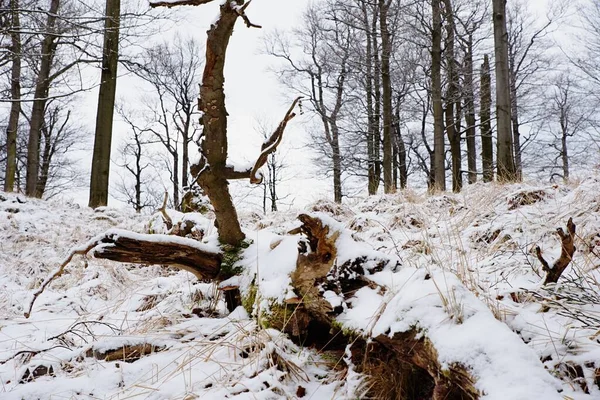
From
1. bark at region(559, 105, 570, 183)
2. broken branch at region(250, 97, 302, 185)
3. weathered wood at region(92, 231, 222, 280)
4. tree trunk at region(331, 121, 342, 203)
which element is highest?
A: bark at region(559, 105, 570, 183)

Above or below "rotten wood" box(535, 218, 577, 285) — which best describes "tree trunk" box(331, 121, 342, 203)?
above

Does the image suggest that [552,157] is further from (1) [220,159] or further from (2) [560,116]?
(1) [220,159]

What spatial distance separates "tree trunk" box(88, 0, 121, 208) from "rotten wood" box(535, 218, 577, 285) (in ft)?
25.6

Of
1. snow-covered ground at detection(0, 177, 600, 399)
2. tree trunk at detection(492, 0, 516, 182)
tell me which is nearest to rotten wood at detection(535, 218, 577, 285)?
snow-covered ground at detection(0, 177, 600, 399)

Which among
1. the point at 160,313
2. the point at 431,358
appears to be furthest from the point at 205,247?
the point at 431,358

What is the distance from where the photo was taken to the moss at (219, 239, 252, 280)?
7.00ft

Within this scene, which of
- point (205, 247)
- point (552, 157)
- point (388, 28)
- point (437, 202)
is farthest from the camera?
point (552, 157)

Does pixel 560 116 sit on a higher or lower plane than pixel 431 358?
higher

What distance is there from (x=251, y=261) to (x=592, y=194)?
92.6 inches

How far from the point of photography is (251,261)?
2107mm

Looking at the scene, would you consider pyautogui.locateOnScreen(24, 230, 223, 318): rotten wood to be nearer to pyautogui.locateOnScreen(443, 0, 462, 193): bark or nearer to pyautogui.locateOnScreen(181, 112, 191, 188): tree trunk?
Result: pyautogui.locateOnScreen(443, 0, 462, 193): bark

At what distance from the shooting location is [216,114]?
2.05 m

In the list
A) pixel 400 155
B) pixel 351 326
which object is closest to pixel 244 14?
pixel 351 326

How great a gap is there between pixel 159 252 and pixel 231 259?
0.45 meters
